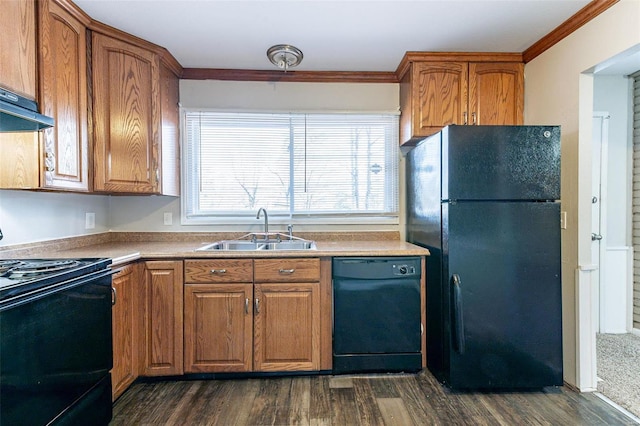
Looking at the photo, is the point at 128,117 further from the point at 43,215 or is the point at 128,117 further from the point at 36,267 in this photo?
the point at 36,267

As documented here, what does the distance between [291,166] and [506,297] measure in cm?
190

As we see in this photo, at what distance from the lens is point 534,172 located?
198cm

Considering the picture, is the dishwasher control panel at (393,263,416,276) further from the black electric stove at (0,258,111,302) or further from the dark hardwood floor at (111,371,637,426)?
the black electric stove at (0,258,111,302)

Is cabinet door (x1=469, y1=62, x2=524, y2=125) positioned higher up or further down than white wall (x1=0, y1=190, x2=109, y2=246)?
higher up

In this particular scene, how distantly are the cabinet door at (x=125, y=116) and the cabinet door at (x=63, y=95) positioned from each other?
97 millimetres

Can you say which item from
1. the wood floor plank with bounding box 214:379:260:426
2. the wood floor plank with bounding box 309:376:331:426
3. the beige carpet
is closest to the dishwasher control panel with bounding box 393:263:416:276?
the wood floor plank with bounding box 309:376:331:426

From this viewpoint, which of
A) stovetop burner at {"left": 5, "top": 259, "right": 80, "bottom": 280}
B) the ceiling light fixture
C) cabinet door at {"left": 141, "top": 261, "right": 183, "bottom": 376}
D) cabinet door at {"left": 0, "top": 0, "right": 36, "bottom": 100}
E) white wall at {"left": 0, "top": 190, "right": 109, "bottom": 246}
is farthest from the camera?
the ceiling light fixture

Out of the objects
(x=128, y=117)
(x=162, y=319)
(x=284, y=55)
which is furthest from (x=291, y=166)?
(x=162, y=319)

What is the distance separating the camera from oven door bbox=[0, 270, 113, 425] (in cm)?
117

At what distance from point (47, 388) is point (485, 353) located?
7.37 feet

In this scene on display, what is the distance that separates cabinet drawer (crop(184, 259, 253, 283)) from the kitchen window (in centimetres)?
72

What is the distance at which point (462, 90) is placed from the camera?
98.9 inches

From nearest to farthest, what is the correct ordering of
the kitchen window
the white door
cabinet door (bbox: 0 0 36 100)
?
cabinet door (bbox: 0 0 36 100)
the kitchen window
the white door

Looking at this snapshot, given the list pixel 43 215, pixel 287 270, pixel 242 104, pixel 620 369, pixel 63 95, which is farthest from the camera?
pixel 242 104
